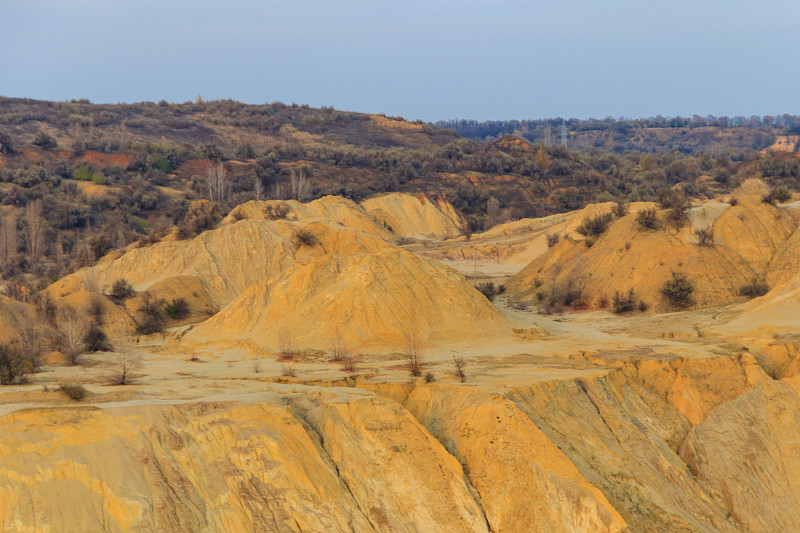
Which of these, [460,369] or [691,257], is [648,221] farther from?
[460,369]

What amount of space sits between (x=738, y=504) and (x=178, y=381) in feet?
44.5

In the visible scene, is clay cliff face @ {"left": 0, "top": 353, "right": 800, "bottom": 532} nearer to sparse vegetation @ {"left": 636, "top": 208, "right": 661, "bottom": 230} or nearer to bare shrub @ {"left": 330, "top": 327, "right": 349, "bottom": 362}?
bare shrub @ {"left": 330, "top": 327, "right": 349, "bottom": 362}

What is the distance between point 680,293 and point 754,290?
9.56 ft

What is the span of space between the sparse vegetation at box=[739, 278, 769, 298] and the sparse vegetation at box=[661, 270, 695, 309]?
2.01m

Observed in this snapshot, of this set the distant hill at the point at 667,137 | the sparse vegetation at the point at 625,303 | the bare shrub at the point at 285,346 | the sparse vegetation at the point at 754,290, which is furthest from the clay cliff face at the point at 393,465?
the distant hill at the point at 667,137

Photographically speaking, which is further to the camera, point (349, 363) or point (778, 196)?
point (778, 196)

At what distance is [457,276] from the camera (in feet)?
97.9

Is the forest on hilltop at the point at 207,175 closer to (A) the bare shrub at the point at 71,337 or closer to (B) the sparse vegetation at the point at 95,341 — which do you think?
(A) the bare shrub at the point at 71,337

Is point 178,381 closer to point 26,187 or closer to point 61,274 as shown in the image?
point 61,274

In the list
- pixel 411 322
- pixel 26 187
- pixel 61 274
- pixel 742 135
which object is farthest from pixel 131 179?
pixel 742 135

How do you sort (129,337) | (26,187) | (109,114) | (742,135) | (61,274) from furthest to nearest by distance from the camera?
(742,135) → (109,114) → (26,187) → (61,274) → (129,337)

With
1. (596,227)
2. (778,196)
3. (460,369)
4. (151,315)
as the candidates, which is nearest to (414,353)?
(460,369)

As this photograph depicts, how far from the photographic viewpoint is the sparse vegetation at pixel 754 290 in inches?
1254

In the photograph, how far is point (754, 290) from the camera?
32.0 m
